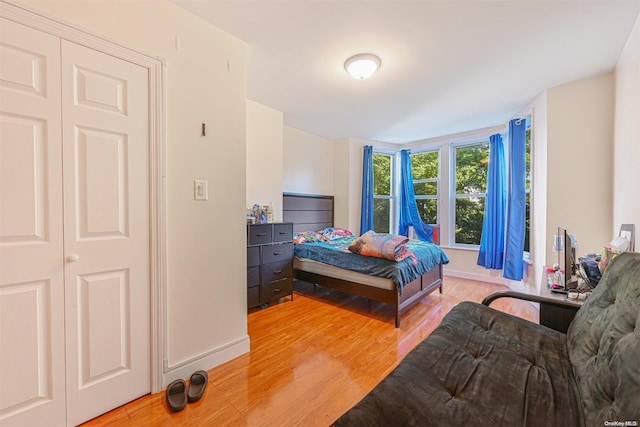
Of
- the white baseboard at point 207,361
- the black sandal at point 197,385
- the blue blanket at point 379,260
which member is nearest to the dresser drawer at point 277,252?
the blue blanket at point 379,260

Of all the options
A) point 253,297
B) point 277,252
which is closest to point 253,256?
point 277,252

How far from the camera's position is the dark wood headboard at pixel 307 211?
157 inches

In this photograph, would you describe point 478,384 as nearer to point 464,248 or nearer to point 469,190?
point 464,248

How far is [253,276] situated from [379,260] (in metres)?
1.37

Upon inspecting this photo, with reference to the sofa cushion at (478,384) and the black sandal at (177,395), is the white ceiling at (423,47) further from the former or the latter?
the black sandal at (177,395)

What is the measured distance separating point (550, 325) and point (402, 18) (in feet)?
7.07

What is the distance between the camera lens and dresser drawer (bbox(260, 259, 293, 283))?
2883 mm

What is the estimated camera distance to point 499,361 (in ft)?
3.48

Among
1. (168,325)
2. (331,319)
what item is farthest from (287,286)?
(168,325)

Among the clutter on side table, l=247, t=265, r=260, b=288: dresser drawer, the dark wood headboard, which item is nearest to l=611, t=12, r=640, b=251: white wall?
l=247, t=265, r=260, b=288: dresser drawer

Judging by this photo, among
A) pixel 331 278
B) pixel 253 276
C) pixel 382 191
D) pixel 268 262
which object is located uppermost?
pixel 382 191

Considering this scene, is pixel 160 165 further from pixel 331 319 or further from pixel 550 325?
pixel 550 325

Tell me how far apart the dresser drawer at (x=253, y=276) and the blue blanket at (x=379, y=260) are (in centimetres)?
73

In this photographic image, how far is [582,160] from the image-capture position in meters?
2.55
